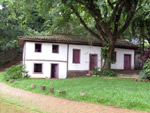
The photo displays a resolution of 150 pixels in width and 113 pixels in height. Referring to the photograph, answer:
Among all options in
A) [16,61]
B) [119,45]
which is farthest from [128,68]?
[16,61]

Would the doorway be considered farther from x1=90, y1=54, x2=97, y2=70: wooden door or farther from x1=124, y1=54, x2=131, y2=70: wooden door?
x1=124, y1=54, x2=131, y2=70: wooden door

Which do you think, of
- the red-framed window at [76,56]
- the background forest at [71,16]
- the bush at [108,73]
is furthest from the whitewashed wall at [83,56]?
the bush at [108,73]

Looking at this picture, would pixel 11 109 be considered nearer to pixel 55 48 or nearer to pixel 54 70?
pixel 54 70

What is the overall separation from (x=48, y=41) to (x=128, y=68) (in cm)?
999

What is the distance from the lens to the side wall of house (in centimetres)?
1591

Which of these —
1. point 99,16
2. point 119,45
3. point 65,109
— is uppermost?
point 99,16

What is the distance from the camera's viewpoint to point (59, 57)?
55.1 feet

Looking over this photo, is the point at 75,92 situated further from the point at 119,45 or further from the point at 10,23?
the point at 10,23

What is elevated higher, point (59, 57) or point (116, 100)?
point (59, 57)

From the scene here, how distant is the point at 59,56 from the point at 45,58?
1.42 metres

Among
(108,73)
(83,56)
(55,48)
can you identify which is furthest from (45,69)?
(108,73)

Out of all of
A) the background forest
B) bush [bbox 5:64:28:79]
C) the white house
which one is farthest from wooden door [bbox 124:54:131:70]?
bush [bbox 5:64:28:79]

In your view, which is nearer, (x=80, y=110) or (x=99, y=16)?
(x=80, y=110)

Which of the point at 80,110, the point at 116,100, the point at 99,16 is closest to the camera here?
the point at 80,110
